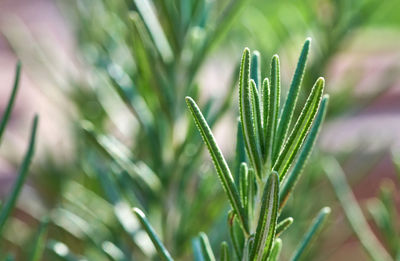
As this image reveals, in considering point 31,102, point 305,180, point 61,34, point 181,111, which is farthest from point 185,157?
point 61,34

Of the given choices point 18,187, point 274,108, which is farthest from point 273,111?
point 18,187

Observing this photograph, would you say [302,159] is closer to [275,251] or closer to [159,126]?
[275,251]

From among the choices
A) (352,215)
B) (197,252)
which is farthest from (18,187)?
(352,215)

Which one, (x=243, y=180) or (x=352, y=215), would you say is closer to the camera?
(x=243, y=180)

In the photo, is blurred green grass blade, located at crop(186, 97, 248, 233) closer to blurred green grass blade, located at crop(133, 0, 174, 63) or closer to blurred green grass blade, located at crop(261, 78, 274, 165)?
blurred green grass blade, located at crop(261, 78, 274, 165)

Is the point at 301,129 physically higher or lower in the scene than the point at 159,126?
lower

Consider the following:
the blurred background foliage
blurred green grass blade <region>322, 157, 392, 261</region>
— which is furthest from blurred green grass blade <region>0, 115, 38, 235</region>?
blurred green grass blade <region>322, 157, 392, 261</region>
